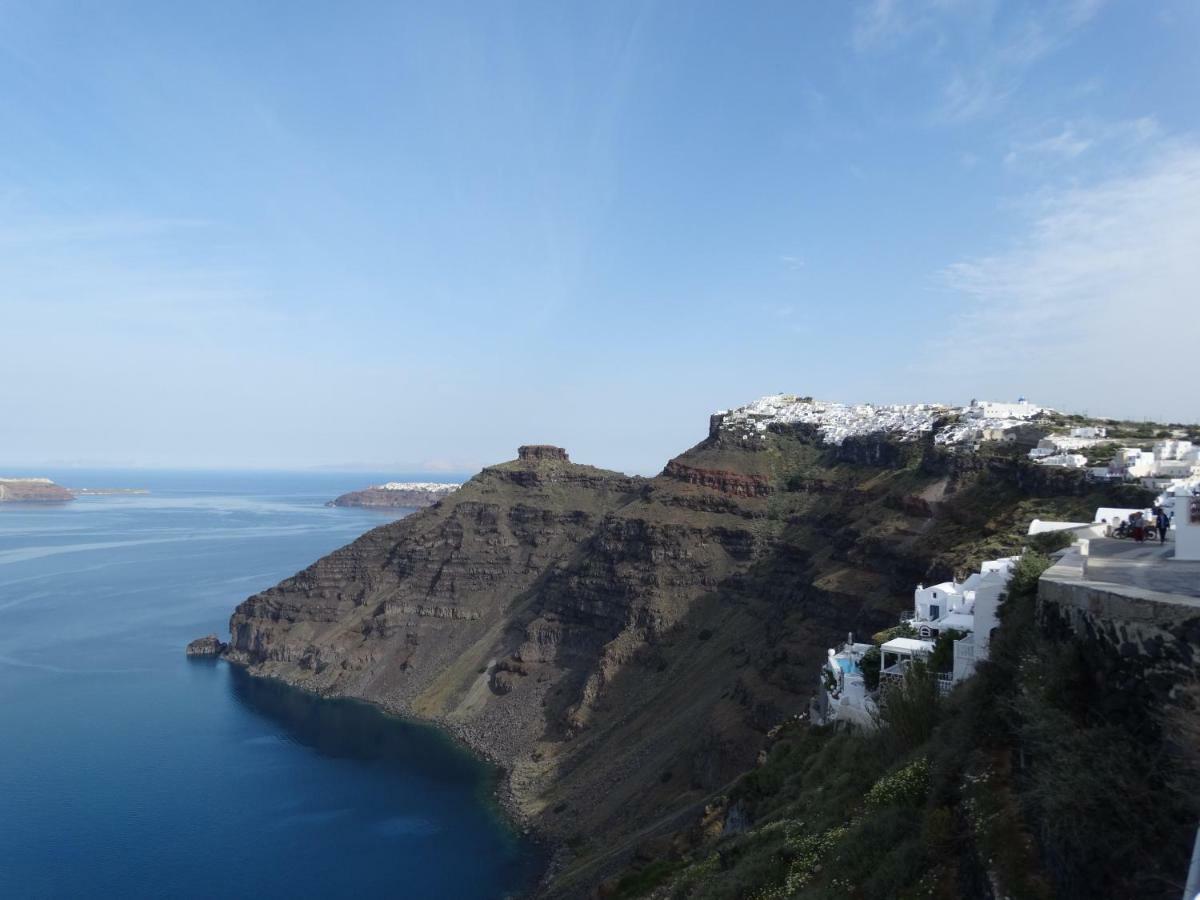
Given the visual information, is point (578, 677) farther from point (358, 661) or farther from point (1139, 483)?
point (1139, 483)

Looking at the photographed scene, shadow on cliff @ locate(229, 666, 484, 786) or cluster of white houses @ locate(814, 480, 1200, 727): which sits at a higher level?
cluster of white houses @ locate(814, 480, 1200, 727)

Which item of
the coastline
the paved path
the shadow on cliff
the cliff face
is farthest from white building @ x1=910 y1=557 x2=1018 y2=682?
the shadow on cliff

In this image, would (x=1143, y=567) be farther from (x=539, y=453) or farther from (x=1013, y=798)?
(x=539, y=453)

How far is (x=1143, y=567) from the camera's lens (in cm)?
1748

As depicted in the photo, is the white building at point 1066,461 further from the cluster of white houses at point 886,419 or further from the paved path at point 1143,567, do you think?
the paved path at point 1143,567

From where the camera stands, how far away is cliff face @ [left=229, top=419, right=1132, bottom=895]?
5600 centimetres

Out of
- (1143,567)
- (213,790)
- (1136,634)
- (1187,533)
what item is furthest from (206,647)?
(1136,634)

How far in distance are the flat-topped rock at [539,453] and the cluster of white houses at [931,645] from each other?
92032mm

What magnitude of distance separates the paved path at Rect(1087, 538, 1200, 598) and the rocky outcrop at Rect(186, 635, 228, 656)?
372 ft

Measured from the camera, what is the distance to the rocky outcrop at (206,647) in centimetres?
10900

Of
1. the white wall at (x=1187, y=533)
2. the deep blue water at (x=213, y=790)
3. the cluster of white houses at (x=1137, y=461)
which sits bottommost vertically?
the deep blue water at (x=213, y=790)

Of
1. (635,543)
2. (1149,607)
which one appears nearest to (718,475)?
(635,543)

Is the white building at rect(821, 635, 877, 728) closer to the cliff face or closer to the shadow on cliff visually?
the cliff face

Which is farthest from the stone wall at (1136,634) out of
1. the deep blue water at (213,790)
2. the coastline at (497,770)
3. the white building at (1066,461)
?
the deep blue water at (213,790)
